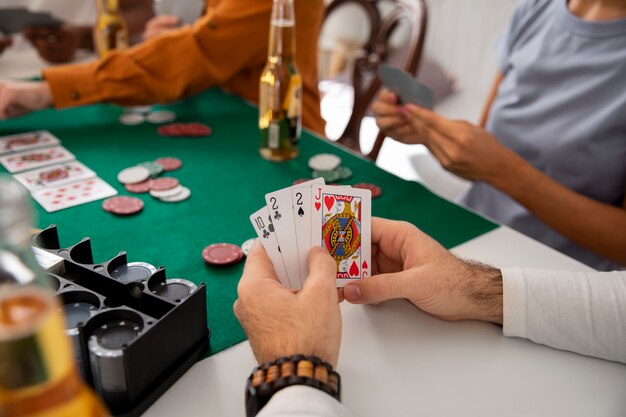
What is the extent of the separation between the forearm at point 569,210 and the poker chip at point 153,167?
0.87m

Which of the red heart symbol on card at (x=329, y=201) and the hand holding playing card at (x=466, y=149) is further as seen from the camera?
the hand holding playing card at (x=466, y=149)

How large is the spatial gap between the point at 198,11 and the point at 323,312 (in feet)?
7.08

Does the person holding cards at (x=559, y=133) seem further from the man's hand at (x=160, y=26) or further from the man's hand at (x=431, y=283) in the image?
the man's hand at (x=160, y=26)

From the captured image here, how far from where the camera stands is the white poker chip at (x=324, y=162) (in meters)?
1.41

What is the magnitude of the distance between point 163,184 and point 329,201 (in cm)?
58

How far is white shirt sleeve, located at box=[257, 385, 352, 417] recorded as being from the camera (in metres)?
0.59

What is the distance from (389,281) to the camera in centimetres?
83

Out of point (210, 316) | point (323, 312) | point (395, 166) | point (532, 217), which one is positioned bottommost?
point (395, 166)

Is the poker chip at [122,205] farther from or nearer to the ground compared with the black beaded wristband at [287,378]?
nearer to the ground

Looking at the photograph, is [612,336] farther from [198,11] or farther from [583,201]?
[198,11]

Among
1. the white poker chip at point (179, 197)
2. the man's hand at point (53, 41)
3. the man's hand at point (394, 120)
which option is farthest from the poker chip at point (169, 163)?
the man's hand at point (53, 41)

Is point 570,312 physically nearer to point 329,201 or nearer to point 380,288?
point 380,288

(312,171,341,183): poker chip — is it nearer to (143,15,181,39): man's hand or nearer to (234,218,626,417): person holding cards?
(234,218,626,417): person holding cards

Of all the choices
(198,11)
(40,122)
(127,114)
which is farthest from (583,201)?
(198,11)
